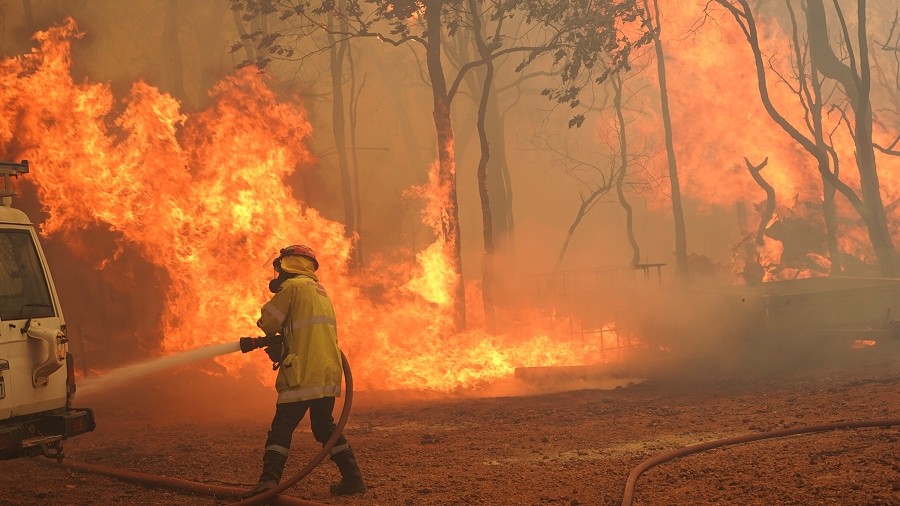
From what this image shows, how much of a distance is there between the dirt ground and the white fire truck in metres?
0.68

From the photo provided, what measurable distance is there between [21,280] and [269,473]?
8.20 feet

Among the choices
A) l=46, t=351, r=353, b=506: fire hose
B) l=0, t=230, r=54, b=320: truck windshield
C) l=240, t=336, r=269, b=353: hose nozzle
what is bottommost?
l=46, t=351, r=353, b=506: fire hose

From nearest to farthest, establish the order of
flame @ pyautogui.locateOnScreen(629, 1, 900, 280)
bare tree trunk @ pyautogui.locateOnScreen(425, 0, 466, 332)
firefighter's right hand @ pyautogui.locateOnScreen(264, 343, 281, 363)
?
firefighter's right hand @ pyautogui.locateOnScreen(264, 343, 281, 363)
bare tree trunk @ pyautogui.locateOnScreen(425, 0, 466, 332)
flame @ pyautogui.locateOnScreen(629, 1, 900, 280)

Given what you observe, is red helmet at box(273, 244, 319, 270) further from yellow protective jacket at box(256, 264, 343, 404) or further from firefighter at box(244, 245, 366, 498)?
yellow protective jacket at box(256, 264, 343, 404)

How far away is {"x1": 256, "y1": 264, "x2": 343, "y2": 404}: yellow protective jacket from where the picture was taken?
6582 mm

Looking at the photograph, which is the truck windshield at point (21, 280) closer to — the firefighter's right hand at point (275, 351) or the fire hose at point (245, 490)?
the fire hose at point (245, 490)

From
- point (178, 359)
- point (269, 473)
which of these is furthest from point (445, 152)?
point (269, 473)

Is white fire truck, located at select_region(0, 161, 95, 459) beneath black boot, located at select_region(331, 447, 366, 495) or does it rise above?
above

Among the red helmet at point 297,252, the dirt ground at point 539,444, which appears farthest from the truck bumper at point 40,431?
the red helmet at point 297,252

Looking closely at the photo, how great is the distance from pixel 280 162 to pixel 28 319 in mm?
9214

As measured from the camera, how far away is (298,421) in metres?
6.64

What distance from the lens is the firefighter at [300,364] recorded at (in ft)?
21.5

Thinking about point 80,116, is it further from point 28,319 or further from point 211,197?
point 28,319

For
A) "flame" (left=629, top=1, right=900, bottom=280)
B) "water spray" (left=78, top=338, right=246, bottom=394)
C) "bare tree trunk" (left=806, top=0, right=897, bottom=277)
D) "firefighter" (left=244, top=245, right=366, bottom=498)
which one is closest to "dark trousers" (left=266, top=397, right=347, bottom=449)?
"firefighter" (left=244, top=245, right=366, bottom=498)
